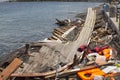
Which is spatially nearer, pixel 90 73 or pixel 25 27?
pixel 90 73

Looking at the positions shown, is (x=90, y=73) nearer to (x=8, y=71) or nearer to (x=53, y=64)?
(x=53, y=64)

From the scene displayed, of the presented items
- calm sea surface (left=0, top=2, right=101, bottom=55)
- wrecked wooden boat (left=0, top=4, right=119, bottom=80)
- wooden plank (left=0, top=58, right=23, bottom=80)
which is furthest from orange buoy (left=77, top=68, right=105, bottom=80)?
calm sea surface (left=0, top=2, right=101, bottom=55)

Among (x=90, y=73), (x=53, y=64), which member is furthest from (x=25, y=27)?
(x=90, y=73)

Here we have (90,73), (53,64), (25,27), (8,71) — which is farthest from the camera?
A: (25,27)

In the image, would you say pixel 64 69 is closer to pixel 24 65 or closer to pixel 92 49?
pixel 24 65

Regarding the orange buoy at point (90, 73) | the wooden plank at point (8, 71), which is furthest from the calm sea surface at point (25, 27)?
the orange buoy at point (90, 73)

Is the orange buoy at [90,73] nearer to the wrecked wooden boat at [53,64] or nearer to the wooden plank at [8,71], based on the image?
the wrecked wooden boat at [53,64]

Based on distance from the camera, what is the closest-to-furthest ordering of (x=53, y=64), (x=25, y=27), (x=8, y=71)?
1. (x=8, y=71)
2. (x=53, y=64)
3. (x=25, y=27)

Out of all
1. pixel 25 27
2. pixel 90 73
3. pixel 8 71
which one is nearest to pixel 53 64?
pixel 90 73

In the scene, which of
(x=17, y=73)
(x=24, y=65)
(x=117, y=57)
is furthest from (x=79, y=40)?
(x=17, y=73)

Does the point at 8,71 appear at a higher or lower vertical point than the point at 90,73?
higher

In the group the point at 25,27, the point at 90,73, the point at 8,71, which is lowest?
the point at 25,27

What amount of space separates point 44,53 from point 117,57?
456cm

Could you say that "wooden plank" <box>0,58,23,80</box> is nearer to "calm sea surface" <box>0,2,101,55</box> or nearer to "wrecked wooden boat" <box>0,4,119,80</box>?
"wrecked wooden boat" <box>0,4,119,80</box>
